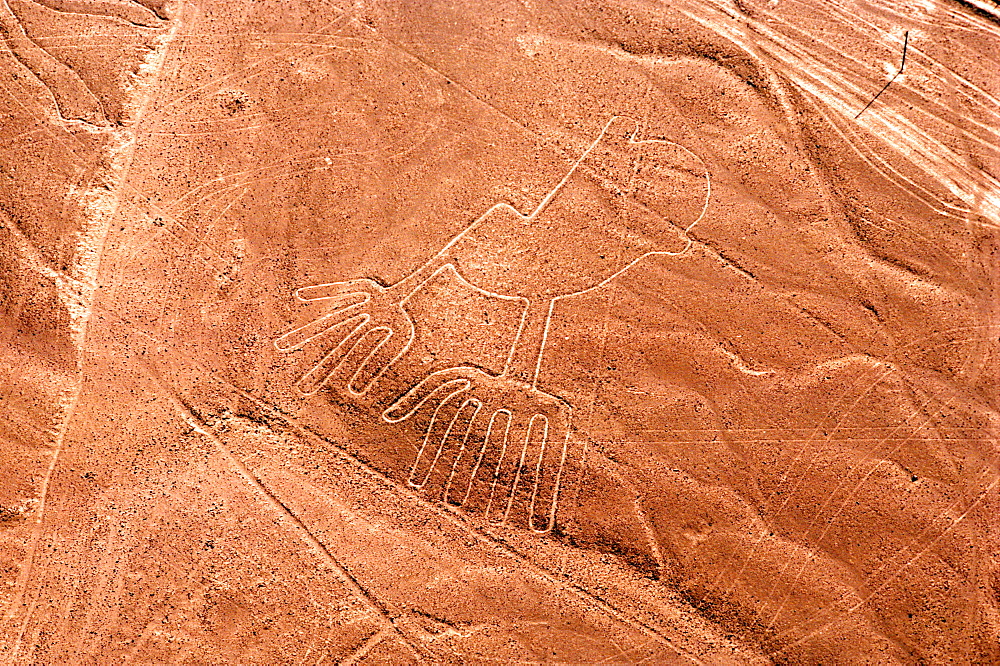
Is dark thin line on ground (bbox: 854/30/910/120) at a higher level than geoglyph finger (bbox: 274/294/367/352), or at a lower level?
higher

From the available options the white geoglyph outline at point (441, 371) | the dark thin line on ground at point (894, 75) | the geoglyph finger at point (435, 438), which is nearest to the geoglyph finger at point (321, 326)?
the white geoglyph outline at point (441, 371)

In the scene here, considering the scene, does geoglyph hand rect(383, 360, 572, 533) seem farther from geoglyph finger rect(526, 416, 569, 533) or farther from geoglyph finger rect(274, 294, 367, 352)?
geoglyph finger rect(274, 294, 367, 352)

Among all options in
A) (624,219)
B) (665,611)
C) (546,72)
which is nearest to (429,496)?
(665,611)

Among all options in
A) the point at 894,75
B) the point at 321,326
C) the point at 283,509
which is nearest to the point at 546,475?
the point at 283,509

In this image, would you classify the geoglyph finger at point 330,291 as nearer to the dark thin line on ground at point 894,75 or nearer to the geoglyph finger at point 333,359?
the geoglyph finger at point 333,359

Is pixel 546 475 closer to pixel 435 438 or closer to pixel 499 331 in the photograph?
pixel 435 438

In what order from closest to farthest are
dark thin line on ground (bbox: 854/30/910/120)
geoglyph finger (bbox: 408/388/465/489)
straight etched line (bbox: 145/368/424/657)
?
straight etched line (bbox: 145/368/424/657), geoglyph finger (bbox: 408/388/465/489), dark thin line on ground (bbox: 854/30/910/120)

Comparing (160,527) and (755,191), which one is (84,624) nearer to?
(160,527)

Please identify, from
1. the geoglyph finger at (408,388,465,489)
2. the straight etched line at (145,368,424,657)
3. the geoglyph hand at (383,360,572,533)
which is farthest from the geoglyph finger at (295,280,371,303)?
the straight etched line at (145,368,424,657)
